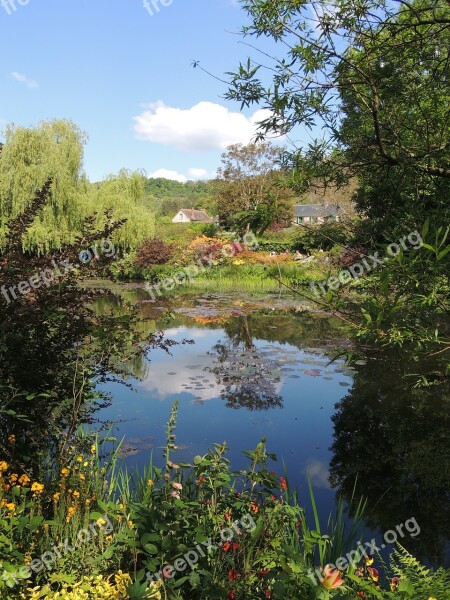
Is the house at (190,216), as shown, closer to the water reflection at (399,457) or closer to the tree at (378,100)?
the water reflection at (399,457)

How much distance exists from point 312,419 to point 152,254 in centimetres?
1992

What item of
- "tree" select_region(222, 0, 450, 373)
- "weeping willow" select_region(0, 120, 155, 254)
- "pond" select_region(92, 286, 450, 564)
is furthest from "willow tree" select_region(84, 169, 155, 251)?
"tree" select_region(222, 0, 450, 373)

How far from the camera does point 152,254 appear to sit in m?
25.5

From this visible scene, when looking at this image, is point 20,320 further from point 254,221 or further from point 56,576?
point 254,221

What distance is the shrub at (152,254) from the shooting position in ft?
82.8

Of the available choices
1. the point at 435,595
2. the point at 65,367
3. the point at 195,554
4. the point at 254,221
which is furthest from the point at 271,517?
the point at 65,367
